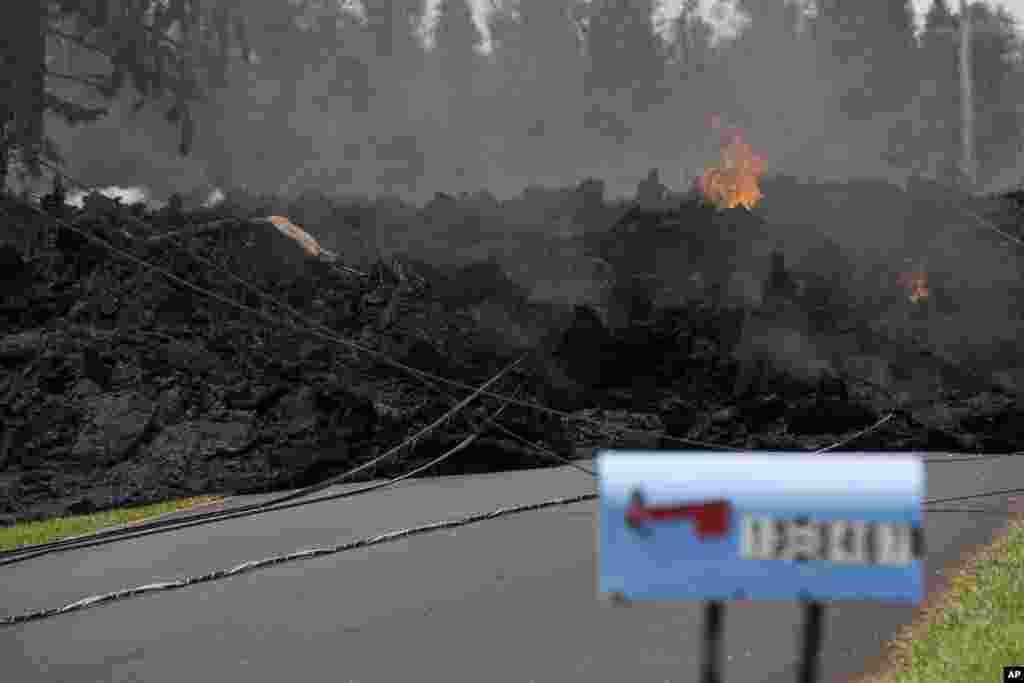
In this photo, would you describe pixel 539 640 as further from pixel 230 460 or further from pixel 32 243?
pixel 32 243

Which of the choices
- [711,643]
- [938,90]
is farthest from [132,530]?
[938,90]

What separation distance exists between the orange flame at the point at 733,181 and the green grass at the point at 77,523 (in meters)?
13.8

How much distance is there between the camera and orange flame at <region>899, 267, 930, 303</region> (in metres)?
22.8

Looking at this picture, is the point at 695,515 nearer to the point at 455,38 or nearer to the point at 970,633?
the point at 970,633

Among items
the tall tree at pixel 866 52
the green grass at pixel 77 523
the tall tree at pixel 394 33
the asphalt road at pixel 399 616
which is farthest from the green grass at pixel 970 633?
the tall tree at pixel 394 33

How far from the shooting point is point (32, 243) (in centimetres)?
2014

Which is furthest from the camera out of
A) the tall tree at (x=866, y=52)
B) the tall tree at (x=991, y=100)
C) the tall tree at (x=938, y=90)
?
the tall tree at (x=866, y=52)

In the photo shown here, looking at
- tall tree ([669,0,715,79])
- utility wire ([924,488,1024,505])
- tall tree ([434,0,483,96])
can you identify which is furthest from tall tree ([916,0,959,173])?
utility wire ([924,488,1024,505])

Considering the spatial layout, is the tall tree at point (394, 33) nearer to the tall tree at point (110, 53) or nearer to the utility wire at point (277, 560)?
the tall tree at point (110, 53)

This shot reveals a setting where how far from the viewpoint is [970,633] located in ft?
23.6

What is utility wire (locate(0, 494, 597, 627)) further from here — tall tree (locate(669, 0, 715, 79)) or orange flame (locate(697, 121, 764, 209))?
tall tree (locate(669, 0, 715, 79))

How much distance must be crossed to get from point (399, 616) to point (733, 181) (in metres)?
19.4

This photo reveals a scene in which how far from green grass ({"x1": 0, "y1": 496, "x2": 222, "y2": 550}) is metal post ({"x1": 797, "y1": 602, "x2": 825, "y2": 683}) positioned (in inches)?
422

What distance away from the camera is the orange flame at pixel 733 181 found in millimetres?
26641
